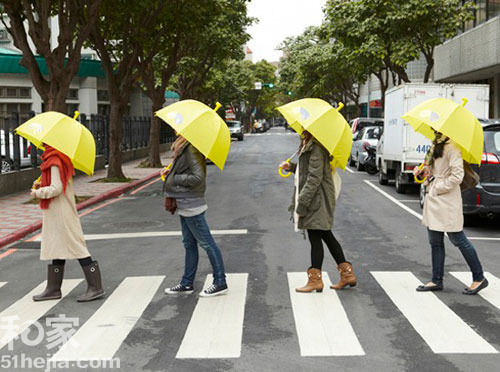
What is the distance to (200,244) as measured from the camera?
659cm

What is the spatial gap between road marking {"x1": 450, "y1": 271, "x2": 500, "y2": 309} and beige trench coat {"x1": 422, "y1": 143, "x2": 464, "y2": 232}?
78 cm

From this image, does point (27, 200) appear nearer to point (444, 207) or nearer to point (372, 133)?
point (444, 207)

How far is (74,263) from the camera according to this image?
27.7 ft

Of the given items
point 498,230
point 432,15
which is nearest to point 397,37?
point 432,15

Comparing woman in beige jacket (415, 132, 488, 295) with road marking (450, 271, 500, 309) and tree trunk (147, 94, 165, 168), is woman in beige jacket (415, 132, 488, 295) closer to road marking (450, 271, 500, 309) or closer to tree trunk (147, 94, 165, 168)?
road marking (450, 271, 500, 309)

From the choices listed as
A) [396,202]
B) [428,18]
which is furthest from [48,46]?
[428,18]

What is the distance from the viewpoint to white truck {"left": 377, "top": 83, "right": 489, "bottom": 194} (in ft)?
49.4

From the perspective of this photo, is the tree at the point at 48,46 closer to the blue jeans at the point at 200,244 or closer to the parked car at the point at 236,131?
the blue jeans at the point at 200,244

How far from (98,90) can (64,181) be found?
1711 inches

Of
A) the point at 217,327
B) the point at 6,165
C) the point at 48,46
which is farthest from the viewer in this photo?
the point at 6,165

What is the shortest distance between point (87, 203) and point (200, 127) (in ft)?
29.5

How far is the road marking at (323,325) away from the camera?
4961 millimetres

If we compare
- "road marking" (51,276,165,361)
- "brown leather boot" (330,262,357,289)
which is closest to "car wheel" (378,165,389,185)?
"brown leather boot" (330,262,357,289)

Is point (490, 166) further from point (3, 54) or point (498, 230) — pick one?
point (3, 54)
